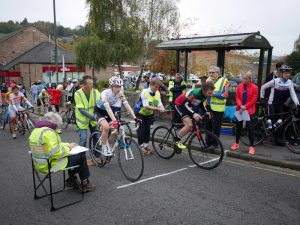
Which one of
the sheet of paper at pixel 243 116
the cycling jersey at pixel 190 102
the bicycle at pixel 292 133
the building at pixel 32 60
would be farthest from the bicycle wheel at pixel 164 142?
the building at pixel 32 60

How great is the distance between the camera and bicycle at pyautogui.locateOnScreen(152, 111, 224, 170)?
6.22m

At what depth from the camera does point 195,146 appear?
21.7 ft

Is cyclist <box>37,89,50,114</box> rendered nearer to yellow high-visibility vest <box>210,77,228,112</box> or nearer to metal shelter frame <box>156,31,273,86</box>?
metal shelter frame <box>156,31,273,86</box>

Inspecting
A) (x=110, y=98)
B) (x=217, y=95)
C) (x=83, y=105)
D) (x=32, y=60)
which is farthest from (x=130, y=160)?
(x=32, y=60)

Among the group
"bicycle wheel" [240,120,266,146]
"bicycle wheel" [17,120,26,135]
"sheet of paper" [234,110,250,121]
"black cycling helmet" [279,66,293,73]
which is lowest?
"bicycle wheel" [17,120,26,135]

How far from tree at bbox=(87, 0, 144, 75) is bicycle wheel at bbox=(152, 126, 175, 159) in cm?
1857

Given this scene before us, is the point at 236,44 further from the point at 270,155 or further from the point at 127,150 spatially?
the point at 127,150

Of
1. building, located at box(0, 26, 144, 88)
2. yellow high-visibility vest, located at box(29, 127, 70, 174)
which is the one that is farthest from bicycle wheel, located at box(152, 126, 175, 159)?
building, located at box(0, 26, 144, 88)

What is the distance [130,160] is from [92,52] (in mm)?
20290

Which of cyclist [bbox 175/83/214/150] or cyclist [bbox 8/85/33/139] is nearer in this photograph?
cyclist [bbox 175/83/214/150]

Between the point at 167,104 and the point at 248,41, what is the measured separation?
14.5 feet

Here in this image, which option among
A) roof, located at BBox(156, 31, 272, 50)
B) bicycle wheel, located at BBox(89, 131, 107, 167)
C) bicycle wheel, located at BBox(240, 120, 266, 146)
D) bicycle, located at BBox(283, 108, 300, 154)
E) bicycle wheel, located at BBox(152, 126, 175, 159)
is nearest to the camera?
bicycle wheel, located at BBox(89, 131, 107, 167)

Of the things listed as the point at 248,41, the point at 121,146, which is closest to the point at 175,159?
the point at 121,146

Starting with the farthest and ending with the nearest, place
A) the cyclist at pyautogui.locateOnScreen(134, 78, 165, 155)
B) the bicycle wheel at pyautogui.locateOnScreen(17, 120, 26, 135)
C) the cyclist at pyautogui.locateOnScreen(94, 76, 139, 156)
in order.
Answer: the bicycle wheel at pyautogui.locateOnScreen(17, 120, 26, 135) → the cyclist at pyautogui.locateOnScreen(134, 78, 165, 155) → the cyclist at pyautogui.locateOnScreen(94, 76, 139, 156)
